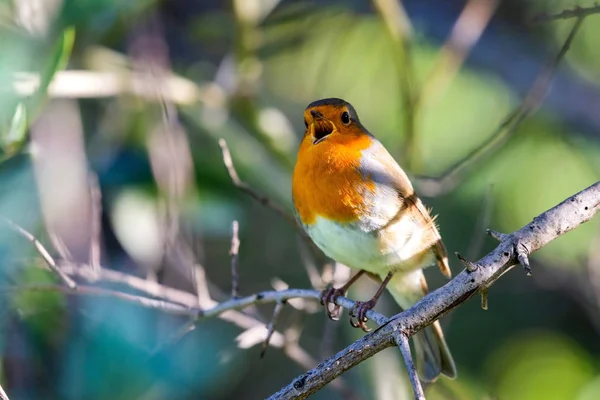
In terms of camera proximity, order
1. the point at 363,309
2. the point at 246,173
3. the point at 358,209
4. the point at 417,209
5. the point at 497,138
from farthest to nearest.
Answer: the point at 246,173, the point at 497,138, the point at 417,209, the point at 363,309, the point at 358,209

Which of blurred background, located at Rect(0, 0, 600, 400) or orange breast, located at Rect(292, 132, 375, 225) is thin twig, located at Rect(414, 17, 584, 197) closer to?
blurred background, located at Rect(0, 0, 600, 400)

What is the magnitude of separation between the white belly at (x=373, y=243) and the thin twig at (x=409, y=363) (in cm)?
96

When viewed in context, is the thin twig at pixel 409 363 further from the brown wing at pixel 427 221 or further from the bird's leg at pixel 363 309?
the brown wing at pixel 427 221

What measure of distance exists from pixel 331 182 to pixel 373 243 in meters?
0.27

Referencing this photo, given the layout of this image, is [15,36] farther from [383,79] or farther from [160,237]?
[383,79]

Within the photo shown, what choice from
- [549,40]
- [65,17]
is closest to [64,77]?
[65,17]

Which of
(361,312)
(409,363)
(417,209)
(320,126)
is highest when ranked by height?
(320,126)

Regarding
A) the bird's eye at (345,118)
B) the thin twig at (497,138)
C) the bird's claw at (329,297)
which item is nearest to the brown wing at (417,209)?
the thin twig at (497,138)

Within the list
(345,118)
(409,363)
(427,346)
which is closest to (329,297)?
(427,346)

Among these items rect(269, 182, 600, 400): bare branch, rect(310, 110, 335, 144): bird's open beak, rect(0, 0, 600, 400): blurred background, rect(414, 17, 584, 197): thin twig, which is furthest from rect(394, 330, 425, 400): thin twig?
rect(310, 110, 335, 144): bird's open beak

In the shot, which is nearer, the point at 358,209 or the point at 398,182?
the point at 358,209

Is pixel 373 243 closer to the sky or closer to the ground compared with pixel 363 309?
closer to the sky

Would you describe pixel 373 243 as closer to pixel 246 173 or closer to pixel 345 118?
pixel 345 118

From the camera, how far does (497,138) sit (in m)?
3.56
